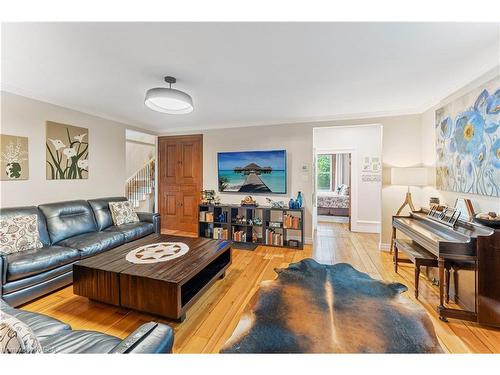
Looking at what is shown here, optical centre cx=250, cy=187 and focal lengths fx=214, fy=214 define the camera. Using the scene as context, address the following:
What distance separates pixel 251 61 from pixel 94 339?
2.33 meters

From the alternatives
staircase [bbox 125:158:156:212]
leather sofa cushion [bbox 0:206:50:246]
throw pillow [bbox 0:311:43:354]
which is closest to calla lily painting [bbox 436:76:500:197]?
throw pillow [bbox 0:311:43:354]

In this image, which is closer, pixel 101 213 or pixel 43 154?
pixel 43 154

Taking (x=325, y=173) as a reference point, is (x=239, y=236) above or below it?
below

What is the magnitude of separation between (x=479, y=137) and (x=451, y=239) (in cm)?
111

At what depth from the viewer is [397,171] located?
3.20 meters

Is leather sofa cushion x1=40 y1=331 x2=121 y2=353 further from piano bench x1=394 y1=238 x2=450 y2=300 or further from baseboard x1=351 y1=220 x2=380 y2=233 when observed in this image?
baseboard x1=351 y1=220 x2=380 y2=233

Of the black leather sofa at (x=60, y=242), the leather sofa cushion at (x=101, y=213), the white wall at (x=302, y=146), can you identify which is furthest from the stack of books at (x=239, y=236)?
the leather sofa cushion at (x=101, y=213)

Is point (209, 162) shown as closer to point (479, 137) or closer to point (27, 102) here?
point (27, 102)

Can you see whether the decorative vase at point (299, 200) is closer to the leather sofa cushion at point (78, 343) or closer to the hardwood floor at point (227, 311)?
the hardwood floor at point (227, 311)

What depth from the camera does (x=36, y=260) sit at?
210 cm

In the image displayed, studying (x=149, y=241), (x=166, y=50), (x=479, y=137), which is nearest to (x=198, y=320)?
(x=149, y=241)

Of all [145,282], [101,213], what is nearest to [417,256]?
[145,282]

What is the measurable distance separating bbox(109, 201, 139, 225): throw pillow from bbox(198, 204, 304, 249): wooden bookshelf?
4.06 ft

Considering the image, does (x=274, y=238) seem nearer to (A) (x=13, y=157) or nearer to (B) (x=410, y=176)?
(B) (x=410, y=176)
